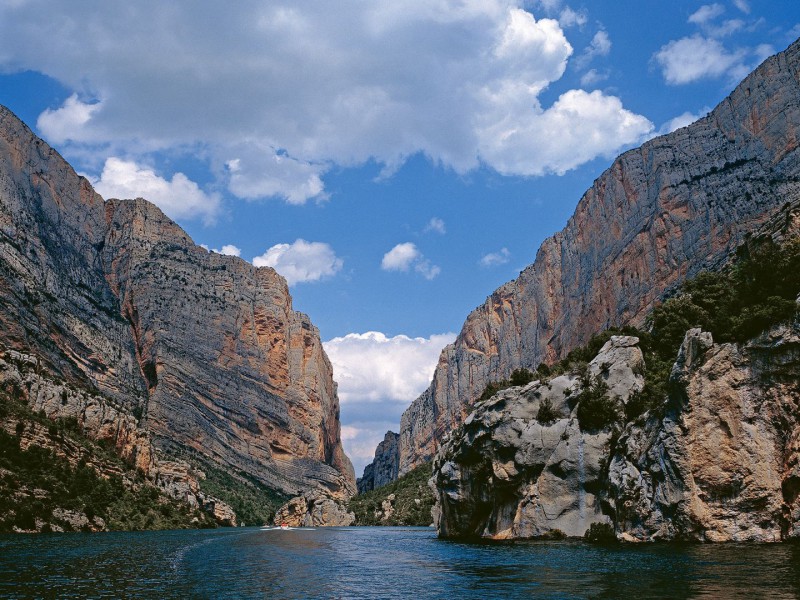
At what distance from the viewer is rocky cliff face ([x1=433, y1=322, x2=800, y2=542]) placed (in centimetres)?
3934

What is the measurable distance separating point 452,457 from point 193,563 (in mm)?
33091

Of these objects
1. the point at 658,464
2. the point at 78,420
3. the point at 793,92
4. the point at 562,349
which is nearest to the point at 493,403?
the point at 658,464

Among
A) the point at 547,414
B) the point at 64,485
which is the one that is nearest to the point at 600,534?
the point at 547,414

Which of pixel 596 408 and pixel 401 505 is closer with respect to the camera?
pixel 596 408

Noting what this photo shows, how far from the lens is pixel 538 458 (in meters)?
57.6

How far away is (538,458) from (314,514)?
5022 inches

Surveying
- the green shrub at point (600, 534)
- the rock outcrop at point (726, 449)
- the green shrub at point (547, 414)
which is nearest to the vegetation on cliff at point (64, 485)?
the green shrub at point (547, 414)

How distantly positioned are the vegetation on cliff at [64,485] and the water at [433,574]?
2714 cm

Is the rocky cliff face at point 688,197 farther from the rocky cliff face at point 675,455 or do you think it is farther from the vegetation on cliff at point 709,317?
the rocky cliff face at point 675,455

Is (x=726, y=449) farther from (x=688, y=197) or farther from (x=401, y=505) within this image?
(x=401, y=505)

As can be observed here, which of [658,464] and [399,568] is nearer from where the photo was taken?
[399,568]

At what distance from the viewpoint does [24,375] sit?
100125 mm

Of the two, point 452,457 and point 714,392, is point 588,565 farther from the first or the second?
point 452,457

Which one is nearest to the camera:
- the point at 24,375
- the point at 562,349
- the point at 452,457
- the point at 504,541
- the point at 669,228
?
the point at 504,541
